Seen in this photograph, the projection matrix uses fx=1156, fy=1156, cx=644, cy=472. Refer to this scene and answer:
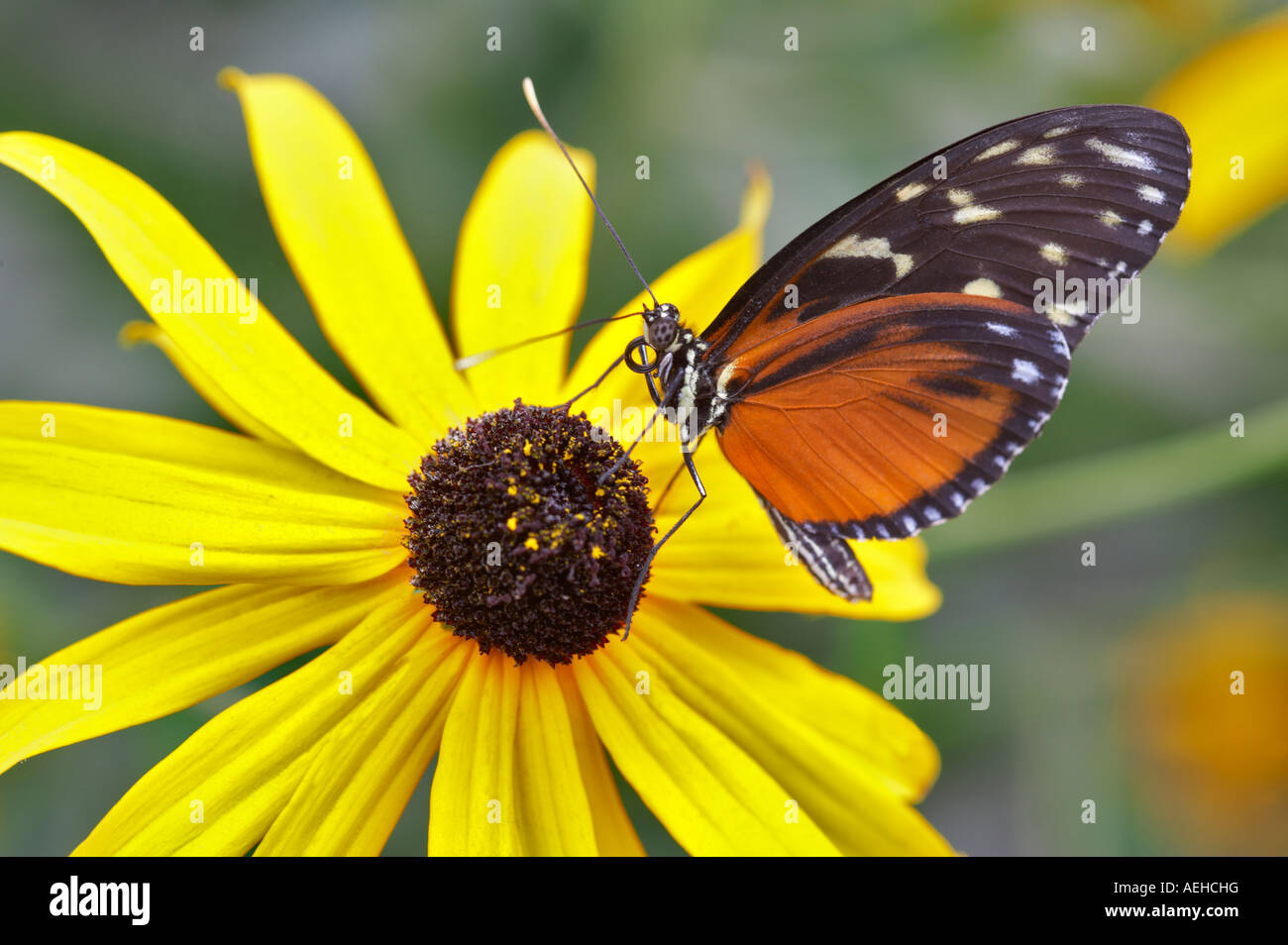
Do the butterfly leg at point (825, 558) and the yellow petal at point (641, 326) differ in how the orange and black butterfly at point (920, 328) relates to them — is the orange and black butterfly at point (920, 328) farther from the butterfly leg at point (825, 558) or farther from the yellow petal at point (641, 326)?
the yellow petal at point (641, 326)

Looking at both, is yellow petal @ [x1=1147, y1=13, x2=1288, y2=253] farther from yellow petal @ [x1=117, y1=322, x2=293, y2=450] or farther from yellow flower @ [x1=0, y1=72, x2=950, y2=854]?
yellow petal @ [x1=117, y1=322, x2=293, y2=450]

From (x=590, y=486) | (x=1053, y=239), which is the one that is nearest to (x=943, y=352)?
(x=1053, y=239)

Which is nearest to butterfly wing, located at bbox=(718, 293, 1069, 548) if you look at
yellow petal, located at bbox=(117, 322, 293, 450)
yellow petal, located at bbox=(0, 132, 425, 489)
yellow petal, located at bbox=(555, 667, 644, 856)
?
yellow petal, located at bbox=(555, 667, 644, 856)

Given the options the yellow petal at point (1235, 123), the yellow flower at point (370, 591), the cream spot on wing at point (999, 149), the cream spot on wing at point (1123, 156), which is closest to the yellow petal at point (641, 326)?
the yellow flower at point (370, 591)

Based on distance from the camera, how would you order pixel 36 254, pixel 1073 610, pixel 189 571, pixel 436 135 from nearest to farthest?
pixel 189 571 → pixel 36 254 → pixel 436 135 → pixel 1073 610
